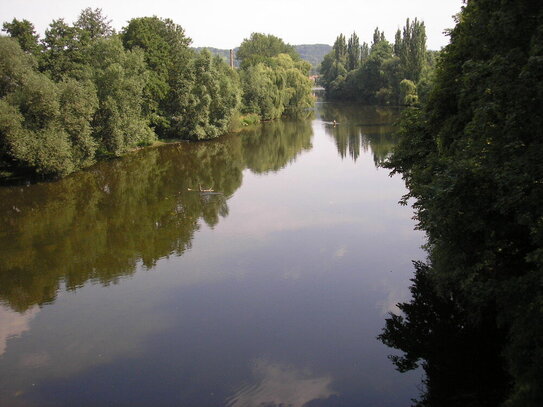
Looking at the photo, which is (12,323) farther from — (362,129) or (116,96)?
(362,129)

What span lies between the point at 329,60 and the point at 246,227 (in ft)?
398

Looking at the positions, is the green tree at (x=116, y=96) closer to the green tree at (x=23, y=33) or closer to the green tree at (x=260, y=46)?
the green tree at (x=23, y=33)

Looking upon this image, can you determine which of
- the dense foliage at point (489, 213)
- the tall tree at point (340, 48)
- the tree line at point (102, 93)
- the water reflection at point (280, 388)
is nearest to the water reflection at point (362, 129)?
the tree line at point (102, 93)

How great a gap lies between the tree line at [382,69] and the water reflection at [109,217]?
30.4m

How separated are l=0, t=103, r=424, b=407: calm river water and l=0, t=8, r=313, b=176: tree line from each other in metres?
3.35

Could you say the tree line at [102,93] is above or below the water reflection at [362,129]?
above

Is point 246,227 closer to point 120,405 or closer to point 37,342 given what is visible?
point 37,342

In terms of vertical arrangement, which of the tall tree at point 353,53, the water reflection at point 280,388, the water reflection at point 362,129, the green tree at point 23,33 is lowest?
the water reflection at point 280,388

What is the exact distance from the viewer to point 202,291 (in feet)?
60.6

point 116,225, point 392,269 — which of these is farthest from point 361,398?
point 116,225

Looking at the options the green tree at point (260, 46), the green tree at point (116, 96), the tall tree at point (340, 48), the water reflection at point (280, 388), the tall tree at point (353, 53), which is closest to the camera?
the water reflection at point (280, 388)

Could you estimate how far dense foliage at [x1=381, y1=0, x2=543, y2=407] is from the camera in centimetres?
952

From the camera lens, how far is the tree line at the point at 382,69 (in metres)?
82.4

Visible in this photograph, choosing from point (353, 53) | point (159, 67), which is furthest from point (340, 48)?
point (159, 67)
